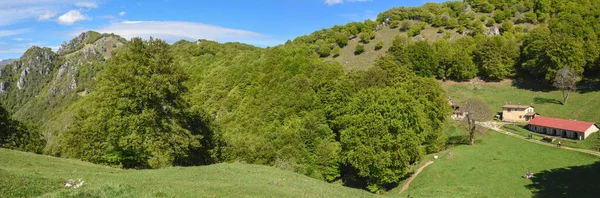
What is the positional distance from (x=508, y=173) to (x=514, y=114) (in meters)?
32.4

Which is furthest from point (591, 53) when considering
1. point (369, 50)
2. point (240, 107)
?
point (240, 107)

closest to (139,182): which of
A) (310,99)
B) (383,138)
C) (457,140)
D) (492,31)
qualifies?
(383,138)

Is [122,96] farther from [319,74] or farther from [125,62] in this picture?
[319,74]

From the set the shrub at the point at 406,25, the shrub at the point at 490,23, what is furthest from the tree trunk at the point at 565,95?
the shrub at the point at 406,25

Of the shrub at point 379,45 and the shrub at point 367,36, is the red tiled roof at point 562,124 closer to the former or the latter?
the shrub at point 379,45

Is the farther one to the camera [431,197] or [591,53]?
[591,53]

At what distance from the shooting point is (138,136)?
31484 mm

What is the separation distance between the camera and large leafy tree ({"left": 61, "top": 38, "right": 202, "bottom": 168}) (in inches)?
1229

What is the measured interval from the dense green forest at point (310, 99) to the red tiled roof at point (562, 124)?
18.0 m

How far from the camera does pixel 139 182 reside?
794 inches

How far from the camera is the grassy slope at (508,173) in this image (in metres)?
35.2

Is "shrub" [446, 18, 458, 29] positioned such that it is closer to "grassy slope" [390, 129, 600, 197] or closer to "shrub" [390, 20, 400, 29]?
"shrub" [390, 20, 400, 29]

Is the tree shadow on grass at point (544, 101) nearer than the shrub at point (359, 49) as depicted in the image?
Yes

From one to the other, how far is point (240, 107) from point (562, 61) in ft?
238
